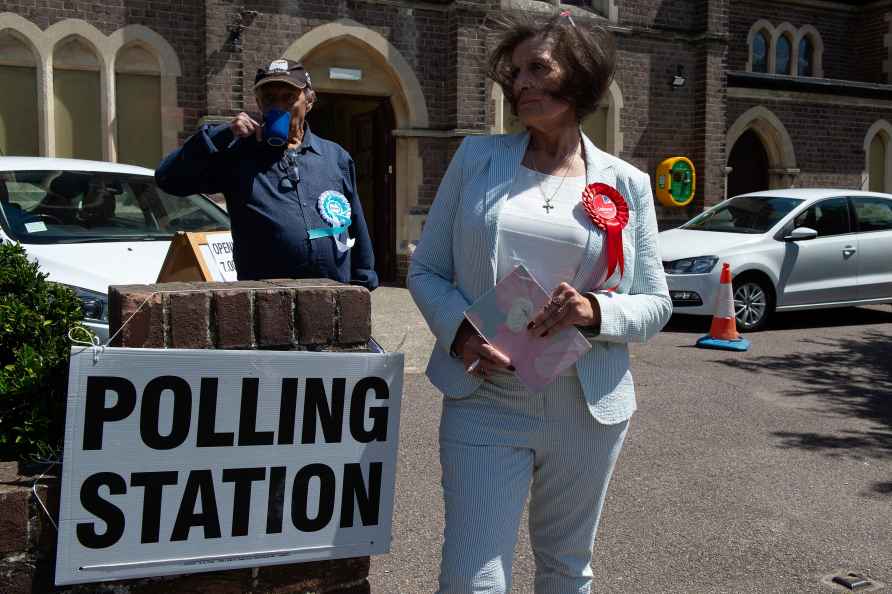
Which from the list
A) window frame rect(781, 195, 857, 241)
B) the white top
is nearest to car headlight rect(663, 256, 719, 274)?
window frame rect(781, 195, 857, 241)

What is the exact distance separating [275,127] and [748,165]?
17.6 m

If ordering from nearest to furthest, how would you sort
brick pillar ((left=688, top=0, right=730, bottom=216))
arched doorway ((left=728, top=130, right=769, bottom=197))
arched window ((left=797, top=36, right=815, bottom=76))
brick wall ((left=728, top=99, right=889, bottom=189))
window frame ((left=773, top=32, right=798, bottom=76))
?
1. brick pillar ((left=688, top=0, right=730, bottom=216))
2. brick wall ((left=728, top=99, right=889, bottom=189))
3. arched doorway ((left=728, top=130, right=769, bottom=197))
4. window frame ((left=773, top=32, right=798, bottom=76))
5. arched window ((left=797, top=36, right=815, bottom=76))

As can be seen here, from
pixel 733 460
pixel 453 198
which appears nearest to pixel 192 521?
pixel 453 198

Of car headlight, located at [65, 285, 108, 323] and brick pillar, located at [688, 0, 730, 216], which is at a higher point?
brick pillar, located at [688, 0, 730, 216]

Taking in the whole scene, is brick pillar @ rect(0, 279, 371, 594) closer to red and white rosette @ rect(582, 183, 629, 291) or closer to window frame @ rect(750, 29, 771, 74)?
red and white rosette @ rect(582, 183, 629, 291)

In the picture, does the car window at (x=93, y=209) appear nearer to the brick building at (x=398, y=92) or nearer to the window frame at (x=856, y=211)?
the brick building at (x=398, y=92)

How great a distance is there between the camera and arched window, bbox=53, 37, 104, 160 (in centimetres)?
1228

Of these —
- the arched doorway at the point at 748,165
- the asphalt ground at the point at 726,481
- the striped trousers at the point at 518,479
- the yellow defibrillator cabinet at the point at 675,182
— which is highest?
the arched doorway at the point at 748,165

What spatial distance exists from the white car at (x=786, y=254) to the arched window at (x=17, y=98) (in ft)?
26.8

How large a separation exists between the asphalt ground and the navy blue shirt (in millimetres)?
1382

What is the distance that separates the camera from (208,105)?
498 inches

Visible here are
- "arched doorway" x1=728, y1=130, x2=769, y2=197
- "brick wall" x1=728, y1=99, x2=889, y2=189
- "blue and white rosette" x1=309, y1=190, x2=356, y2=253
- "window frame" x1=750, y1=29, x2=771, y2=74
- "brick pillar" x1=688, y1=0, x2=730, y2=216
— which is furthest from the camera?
"window frame" x1=750, y1=29, x2=771, y2=74

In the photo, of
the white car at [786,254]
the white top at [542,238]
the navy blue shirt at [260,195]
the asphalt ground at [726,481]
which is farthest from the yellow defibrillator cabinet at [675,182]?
the white top at [542,238]

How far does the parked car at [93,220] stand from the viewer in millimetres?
5820
